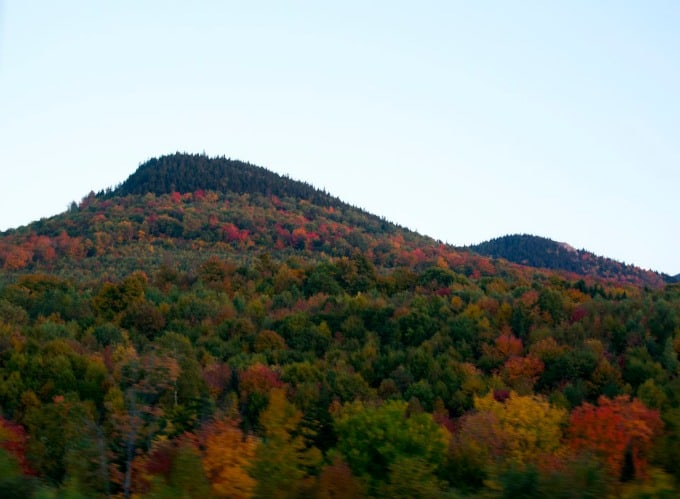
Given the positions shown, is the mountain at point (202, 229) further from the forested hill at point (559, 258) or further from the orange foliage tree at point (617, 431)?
the orange foliage tree at point (617, 431)

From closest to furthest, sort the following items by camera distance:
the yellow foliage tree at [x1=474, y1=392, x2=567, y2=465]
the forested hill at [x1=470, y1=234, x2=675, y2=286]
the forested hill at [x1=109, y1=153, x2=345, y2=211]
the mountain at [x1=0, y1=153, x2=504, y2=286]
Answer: the yellow foliage tree at [x1=474, y1=392, x2=567, y2=465] → the mountain at [x1=0, y1=153, x2=504, y2=286] → the forested hill at [x1=470, y1=234, x2=675, y2=286] → the forested hill at [x1=109, y1=153, x2=345, y2=211]

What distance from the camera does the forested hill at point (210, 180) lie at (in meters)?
123

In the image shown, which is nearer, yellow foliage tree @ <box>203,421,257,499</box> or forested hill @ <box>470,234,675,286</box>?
yellow foliage tree @ <box>203,421,257,499</box>

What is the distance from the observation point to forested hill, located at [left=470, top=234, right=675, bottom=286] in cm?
12025

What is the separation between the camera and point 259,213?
10956 centimetres

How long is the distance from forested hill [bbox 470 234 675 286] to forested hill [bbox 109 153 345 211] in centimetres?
3775

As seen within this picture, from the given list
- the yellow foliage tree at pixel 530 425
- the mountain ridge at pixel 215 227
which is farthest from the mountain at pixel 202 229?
the yellow foliage tree at pixel 530 425

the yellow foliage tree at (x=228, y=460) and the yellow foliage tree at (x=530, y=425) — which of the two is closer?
the yellow foliage tree at (x=228, y=460)

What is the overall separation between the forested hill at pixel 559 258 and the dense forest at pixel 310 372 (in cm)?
3634

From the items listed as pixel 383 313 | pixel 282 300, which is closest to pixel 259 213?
pixel 282 300

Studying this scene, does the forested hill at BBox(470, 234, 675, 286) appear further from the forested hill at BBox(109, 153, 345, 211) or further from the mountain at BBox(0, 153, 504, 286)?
the forested hill at BBox(109, 153, 345, 211)

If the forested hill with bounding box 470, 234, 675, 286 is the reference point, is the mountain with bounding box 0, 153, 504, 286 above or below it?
below

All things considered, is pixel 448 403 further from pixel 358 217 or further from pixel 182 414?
pixel 358 217

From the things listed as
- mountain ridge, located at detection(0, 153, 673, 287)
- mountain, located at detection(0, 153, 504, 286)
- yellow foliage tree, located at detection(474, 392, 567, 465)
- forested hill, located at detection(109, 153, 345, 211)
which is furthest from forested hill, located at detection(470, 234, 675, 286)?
yellow foliage tree, located at detection(474, 392, 567, 465)
